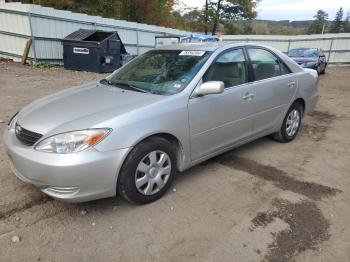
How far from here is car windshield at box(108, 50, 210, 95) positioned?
139 inches

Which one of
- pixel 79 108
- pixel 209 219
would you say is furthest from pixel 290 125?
pixel 79 108

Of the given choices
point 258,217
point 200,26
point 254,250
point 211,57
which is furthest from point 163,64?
point 200,26

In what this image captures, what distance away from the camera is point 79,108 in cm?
319

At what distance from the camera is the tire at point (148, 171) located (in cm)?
296

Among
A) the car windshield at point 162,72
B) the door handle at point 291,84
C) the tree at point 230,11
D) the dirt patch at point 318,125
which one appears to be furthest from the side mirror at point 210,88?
the tree at point 230,11

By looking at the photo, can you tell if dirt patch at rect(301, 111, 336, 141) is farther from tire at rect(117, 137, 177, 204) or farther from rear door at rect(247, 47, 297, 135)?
tire at rect(117, 137, 177, 204)

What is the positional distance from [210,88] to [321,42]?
24.7 meters

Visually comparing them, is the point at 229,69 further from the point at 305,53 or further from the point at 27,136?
the point at 305,53

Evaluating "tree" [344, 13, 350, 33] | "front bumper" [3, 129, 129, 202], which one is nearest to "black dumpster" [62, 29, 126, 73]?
"front bumper" [3, 129, 129, 202]

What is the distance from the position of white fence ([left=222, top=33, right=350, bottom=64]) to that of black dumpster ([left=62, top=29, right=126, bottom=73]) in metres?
13.0

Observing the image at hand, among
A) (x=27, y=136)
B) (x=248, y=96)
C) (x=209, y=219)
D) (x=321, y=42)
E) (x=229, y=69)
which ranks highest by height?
(x=321, y=42)

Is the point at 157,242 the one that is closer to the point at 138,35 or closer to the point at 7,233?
the point at 7,233

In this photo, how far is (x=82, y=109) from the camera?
316cm

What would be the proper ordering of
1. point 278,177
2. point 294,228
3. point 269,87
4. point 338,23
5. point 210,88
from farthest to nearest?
point 338,23
point 269,87
point 278,177
point 210,88
point 294,228
